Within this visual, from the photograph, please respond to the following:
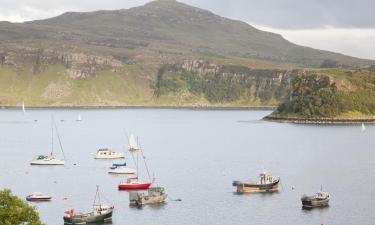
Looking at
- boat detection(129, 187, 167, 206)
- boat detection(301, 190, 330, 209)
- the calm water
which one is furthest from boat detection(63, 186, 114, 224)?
boat detection(301, 190, 330, 209)

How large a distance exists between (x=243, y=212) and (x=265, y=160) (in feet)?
231

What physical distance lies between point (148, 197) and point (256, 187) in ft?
65.5

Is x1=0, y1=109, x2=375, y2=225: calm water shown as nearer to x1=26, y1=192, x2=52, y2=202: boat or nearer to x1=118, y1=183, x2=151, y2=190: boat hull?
x1=26, y1=192, x2=52, y2=202: boat

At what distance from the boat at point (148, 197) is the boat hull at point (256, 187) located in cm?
1380

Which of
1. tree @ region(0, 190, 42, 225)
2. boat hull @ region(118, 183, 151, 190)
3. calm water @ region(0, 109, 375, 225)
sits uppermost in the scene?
tree @ region(0, 190, 42, 225)

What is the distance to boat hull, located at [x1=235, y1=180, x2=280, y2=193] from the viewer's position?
123m

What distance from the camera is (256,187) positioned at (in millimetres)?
123750

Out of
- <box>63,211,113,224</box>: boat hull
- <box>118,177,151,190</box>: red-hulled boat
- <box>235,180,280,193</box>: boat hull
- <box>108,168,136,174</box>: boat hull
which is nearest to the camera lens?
<box>63,211,113,224</box>: boat hull

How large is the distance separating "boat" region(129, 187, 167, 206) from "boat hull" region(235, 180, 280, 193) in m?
13.8

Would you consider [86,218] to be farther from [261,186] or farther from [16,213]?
[16,213]

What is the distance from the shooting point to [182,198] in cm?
11688

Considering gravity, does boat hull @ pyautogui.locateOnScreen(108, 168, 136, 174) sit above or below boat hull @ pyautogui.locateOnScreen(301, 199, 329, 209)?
below

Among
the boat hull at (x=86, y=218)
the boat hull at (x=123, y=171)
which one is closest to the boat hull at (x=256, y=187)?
the boat hull at (x=123, y=171)

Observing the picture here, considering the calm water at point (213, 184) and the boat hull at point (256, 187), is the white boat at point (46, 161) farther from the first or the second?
the boat hull at point (256, 187)
